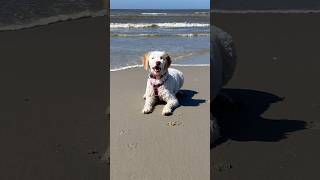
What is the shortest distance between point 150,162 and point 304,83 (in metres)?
1.92

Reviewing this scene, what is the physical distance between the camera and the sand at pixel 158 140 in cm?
178

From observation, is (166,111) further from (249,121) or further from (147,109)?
(249,121)

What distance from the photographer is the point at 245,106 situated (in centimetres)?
253

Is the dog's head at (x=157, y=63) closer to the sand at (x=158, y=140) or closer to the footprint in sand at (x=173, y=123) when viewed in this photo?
the sand at (x=158, y=140)

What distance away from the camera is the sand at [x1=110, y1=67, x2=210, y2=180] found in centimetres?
178

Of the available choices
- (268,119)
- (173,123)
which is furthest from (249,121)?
(173,123)

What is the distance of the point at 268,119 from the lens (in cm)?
248
